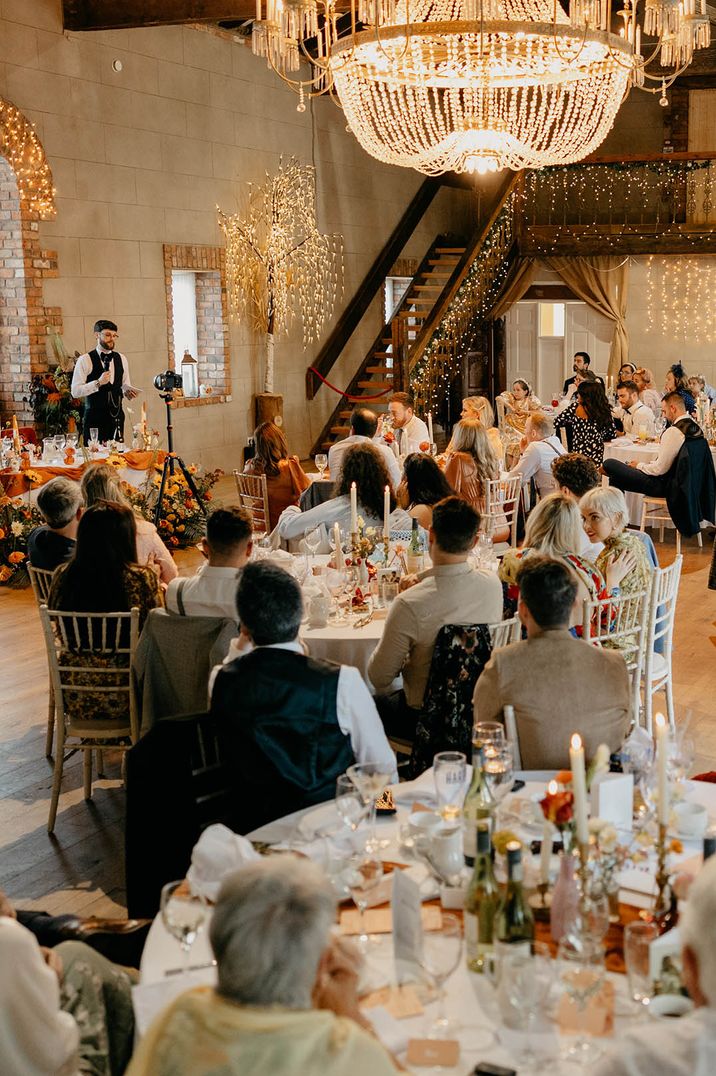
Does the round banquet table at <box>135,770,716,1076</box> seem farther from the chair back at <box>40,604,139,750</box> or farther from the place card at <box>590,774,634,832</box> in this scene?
the chair back at <box>40,604,139,750</box>

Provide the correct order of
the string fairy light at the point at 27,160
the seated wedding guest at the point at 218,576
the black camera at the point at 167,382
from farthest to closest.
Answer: the string fairy light at the point at 27,160
the black camera at the point at 167,382
the seated wedding guest at the point at 218,576

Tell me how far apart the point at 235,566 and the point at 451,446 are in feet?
11.3

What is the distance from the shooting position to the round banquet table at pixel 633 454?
9.30 metres

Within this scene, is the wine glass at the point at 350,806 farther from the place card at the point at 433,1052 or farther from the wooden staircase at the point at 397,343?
the wooden staircase at the point at 397,343

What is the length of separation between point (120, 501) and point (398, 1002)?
3.59 metres

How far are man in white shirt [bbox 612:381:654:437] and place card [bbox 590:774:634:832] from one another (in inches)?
324

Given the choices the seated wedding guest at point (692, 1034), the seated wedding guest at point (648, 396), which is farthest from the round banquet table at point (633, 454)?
the seated wedding guest at point (692, 1034)

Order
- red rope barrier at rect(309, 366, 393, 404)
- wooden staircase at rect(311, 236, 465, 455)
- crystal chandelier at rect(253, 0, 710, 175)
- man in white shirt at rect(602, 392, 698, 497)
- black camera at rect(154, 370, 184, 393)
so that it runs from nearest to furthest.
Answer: crystal chandelier at rect(253, 0, 710, 175) → man in white shirt at rect(602, 392, 698, 497) → black camera at rect(154, 370, 184, 393) → wooden staircase at rect(311, 236, 465, 455) → red rope barrier at rect(309, 366, 393, 404)

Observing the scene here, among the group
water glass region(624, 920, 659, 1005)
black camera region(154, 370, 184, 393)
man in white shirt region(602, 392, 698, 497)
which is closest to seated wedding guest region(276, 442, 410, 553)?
man in white shirt region(602, 392, 698, 497)

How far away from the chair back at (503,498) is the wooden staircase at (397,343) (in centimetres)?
582

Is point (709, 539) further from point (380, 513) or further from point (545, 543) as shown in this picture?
point (545, 543)

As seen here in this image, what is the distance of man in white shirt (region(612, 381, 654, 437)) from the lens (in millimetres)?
10570

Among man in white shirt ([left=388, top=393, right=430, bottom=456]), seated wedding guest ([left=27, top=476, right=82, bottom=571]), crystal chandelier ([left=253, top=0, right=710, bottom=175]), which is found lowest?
seated wedding guest ([left=27, top=476, right=82, bottom=571])

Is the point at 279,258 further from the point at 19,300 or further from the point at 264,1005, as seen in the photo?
the point at 264,1005
